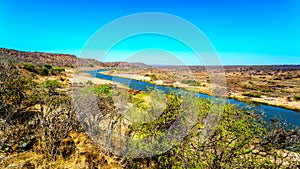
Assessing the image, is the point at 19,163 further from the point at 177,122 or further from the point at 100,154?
the point at 177,122

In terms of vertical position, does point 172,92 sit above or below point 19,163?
above

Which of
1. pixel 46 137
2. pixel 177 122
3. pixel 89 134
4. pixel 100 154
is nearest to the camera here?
pixel 177 122

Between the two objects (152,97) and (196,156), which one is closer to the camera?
(196,156)

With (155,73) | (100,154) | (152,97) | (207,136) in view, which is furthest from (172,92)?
(155,73)

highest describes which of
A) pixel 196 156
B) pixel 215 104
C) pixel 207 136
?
pixel 215 104

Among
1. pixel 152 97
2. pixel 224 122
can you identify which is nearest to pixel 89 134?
pixel 152 97

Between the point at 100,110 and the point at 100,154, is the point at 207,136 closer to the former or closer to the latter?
the point at 100,154

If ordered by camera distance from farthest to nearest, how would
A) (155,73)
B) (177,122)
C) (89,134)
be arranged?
(155,73), (89,134), (177,122)
